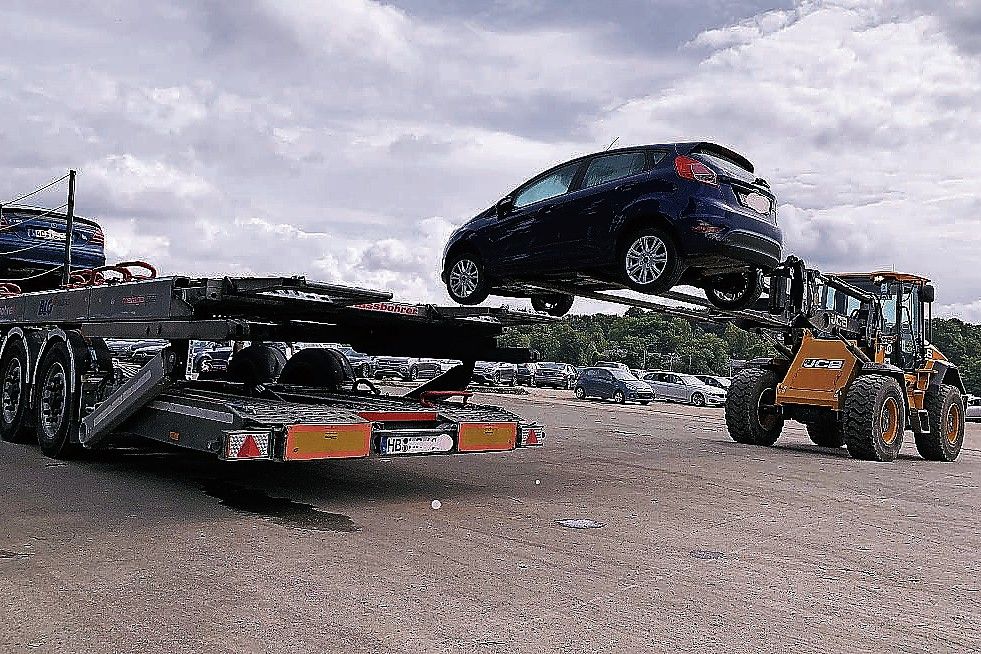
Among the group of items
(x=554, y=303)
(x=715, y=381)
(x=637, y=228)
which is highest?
(x=637, y=228)

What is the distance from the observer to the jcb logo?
44.3 ft

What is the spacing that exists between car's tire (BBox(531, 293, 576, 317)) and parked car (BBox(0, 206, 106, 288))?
6.07 meters

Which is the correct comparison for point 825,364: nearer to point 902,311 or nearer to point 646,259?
point 902,311

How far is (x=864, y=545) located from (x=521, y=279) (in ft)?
12.8

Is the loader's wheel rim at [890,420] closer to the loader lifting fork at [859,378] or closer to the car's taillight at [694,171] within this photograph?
the loader lifting fork at [859,378]

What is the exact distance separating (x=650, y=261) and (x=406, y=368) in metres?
3.70

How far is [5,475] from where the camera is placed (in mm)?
8484

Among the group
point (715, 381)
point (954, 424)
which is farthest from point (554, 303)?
point (715, 381)

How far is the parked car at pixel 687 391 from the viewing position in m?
33.6

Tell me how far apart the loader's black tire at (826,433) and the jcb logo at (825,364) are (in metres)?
0.88

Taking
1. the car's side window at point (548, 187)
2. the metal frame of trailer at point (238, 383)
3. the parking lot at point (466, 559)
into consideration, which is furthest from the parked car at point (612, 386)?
the car's side window at point (548, 187)

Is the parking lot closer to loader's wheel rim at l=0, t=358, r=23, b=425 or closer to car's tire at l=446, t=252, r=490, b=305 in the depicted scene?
loader's wheel rim at l=0, t=358, r=23, b=425

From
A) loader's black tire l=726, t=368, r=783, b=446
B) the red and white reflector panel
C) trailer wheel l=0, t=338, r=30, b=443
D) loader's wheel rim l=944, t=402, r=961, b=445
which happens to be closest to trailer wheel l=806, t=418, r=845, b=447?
loader's black tire l=726, t=368, r=783, b=446

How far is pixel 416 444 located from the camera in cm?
767
